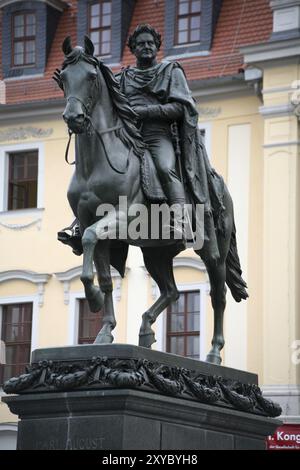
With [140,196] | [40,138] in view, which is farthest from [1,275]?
[140,196]

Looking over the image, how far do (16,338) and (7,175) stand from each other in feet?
11.8

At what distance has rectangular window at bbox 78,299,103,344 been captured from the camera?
2967 centimetres

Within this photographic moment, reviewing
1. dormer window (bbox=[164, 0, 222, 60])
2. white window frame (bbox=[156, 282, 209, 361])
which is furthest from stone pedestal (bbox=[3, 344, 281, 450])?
dormer window (bbox=[164, 0, 222, 60])

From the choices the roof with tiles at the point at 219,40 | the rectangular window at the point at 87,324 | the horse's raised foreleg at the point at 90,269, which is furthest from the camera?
the rectangular window at the point at 87,324

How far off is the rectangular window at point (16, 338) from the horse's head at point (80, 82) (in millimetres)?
18387

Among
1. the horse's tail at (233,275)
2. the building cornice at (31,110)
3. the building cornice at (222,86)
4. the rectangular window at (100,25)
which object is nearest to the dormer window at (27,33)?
the rectangular window at (100,25)

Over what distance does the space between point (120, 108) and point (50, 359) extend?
2.38 m

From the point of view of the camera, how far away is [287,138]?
1104 inches

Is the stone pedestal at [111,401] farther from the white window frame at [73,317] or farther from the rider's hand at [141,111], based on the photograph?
the white window frame at [73,317]

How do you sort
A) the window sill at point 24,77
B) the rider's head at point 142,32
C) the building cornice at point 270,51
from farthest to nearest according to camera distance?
the window sill at point 24,77 < the building cornice at point 270,51 < the rider's head at point 142,32

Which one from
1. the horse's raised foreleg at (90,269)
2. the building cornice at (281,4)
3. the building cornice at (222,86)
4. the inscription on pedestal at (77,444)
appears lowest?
the inscription on pedestal at (77,444)

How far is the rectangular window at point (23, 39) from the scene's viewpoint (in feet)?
105

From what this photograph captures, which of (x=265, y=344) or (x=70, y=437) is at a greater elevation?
(x=265, y=344)

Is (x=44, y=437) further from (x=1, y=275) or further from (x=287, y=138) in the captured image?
(x=1, y=275)
